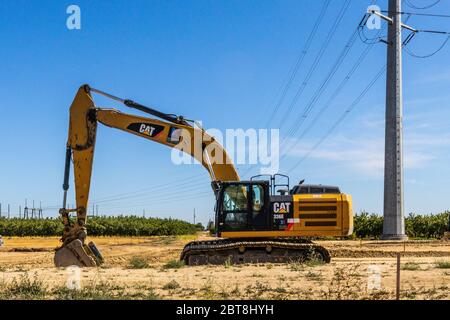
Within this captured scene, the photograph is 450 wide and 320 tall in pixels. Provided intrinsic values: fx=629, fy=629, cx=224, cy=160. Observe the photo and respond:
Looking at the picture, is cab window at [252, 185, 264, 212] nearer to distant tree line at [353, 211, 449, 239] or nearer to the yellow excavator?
the yellow excavator

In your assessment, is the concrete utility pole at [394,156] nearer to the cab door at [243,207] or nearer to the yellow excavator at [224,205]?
the yellow excavator at [224,205]

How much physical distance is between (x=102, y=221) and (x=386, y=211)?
1350 inches

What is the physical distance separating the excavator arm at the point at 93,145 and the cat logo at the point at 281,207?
1.56 meters

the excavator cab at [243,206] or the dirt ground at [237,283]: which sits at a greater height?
the excavator cab at [243,206]

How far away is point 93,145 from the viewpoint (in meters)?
19.8

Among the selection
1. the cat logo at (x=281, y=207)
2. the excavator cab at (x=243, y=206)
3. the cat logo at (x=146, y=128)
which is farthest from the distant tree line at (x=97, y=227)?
the cat logo at (x=281, y=207)

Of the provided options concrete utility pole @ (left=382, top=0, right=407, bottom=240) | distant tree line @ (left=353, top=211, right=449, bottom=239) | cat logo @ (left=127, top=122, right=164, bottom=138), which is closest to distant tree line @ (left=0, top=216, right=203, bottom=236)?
distant tree line @ (left=353, top=211, right=449, bottom=239)

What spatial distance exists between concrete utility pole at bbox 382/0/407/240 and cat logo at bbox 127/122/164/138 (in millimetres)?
20865

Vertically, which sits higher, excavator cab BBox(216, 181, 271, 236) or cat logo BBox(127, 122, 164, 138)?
cat logo BBox(127, 122, 164, 138)

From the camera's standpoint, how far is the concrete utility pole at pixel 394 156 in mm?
37406

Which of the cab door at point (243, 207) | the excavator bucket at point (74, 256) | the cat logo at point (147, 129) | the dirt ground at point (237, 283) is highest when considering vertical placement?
the cat logo at point (147, 129)

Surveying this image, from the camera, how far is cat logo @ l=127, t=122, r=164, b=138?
20547mm

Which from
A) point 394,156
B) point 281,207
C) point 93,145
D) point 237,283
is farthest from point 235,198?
point 394,156

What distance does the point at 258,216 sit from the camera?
19438 millimetres
